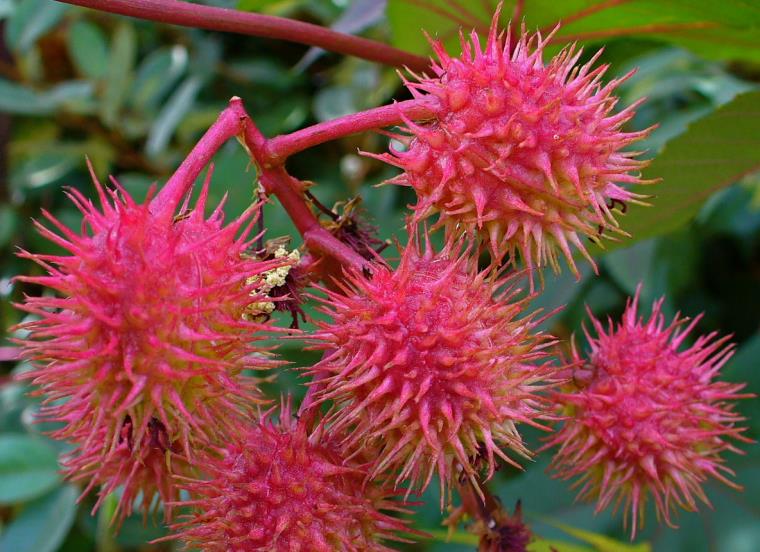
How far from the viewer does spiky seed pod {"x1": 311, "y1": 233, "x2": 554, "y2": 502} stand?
4.60 ft

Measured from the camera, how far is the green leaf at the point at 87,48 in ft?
11.5

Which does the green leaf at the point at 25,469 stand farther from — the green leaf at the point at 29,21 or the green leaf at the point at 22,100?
the green leaf at the point at 29,21

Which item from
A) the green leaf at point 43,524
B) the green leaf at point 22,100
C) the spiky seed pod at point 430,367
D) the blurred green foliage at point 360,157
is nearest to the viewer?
the spiky seed pod at point 430,367

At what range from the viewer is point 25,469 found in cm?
271

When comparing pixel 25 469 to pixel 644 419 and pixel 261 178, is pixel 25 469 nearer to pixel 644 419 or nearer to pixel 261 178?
pixel 261 178

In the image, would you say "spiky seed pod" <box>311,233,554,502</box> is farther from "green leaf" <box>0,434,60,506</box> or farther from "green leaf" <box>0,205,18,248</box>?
"green leaf" <box>0,205,18,248</box>

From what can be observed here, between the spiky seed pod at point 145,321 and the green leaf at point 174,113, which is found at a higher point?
the green leaf at point 174,113

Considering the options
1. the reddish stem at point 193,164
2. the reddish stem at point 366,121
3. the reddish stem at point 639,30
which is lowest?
the reddish stem at point 193,164

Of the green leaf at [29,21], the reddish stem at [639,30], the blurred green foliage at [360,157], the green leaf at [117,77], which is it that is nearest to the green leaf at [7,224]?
the blurred green foliage at [360,157]

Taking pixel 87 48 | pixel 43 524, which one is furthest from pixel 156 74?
pixel 43 524

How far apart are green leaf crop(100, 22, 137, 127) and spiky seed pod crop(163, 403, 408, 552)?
7.49 feet

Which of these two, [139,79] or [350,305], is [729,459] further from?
[139,79]

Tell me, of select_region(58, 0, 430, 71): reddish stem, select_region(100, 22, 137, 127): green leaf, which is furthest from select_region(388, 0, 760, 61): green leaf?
select_region(100, 22, 137, 127): green leaf

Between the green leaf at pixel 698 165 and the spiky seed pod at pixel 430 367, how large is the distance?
669 millimetres
